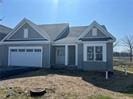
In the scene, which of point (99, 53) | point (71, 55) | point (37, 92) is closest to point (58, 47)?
point (71, 55)

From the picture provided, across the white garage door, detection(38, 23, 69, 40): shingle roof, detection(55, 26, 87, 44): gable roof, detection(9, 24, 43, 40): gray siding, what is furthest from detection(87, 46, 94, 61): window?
detection(9, 24, 43, 40): gray siding

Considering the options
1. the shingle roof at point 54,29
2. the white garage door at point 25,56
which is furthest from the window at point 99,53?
the white garage door at point 25,56

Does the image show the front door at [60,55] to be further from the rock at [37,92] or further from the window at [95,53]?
the rock at [37,92]

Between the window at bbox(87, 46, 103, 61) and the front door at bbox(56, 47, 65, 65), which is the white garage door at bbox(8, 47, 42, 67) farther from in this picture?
the window at bbox(87, 46, 103, 61)

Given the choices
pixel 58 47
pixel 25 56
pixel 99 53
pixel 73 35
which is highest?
pixel 73 35

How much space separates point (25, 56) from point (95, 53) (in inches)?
363

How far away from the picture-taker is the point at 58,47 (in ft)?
94.2

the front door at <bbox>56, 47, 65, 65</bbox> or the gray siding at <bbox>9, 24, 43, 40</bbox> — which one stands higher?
the gray siding at <bbox>9, 24, 43, 40</bbox>

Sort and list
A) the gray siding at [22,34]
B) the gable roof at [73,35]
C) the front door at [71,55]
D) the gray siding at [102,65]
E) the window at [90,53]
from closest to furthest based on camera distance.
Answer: the gray siding at [102,65] → the window at [90,53] → the gable roof at [73,35] → the front door at [71,55] → the gray siding at [22,34]

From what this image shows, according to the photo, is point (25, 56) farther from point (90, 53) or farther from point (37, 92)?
point (37, 92)

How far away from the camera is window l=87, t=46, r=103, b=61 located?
24.8 metres

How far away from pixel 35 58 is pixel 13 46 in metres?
3.49

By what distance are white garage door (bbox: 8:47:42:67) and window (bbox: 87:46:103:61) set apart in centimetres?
629

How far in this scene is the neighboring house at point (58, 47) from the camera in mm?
24766
